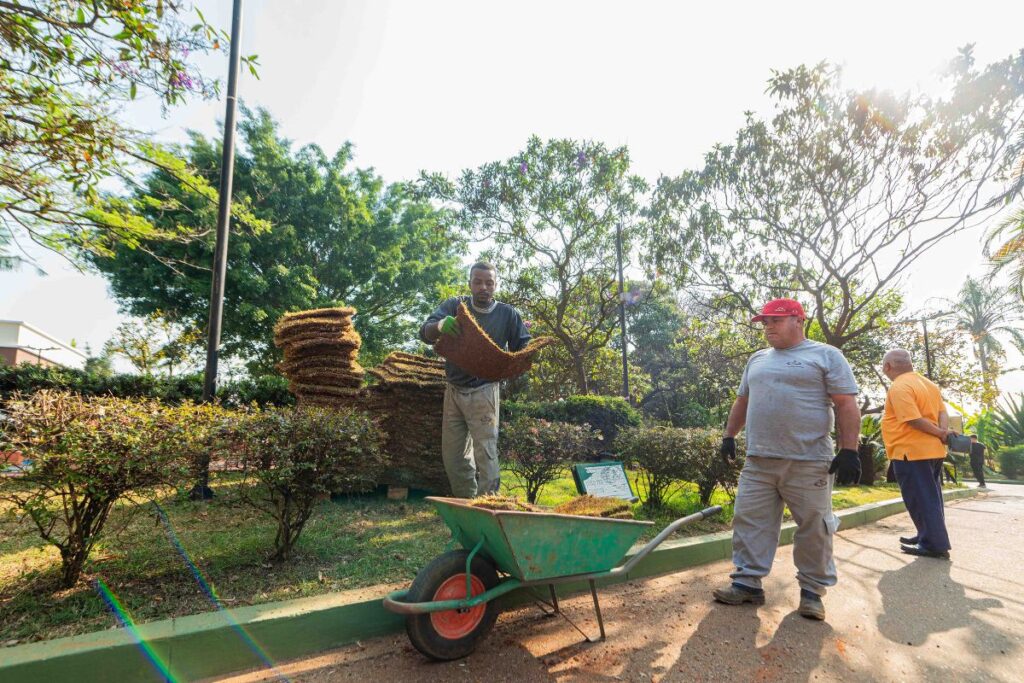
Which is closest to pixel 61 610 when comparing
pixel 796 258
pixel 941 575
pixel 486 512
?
pixel 486 512

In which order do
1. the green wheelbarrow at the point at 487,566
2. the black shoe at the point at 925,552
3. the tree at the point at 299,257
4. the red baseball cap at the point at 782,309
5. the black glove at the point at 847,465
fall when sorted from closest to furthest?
the green wheelbarrow at the point at 487,566
the black glove at the point at 847,465
the red baseball cap at the point at 782,309
the black shoe at the point at 925,552
the tree at the point at 299,257

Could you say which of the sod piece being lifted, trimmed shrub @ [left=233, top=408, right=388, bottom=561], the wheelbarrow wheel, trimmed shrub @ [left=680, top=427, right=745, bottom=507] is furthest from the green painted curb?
trimmed shrub @ [left=680, top=427, right=745, bottom=507]

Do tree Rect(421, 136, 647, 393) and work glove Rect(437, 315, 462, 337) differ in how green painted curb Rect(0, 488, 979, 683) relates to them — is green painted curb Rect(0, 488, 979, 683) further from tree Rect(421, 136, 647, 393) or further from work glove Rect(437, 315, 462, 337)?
tree Rect(421, 136, 647, 393)

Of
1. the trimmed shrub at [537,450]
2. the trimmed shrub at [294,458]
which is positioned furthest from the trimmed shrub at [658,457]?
the trimmed shrub at [294,458]

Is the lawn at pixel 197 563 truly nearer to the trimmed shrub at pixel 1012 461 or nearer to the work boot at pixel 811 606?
the work boot at pixel 811 606

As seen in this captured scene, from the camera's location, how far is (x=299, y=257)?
17609 mm

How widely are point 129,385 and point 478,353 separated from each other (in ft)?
26.2

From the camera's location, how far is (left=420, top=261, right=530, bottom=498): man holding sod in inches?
167

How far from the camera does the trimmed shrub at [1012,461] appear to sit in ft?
61.5

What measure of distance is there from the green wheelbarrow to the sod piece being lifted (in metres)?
1.43

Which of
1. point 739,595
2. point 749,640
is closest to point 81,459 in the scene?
point 749,640

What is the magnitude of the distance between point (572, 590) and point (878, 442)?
11349mm

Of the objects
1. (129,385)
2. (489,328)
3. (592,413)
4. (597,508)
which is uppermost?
(489,328)

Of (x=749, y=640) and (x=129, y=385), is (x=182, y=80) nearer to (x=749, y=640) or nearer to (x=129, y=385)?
(x=749, y=640)
